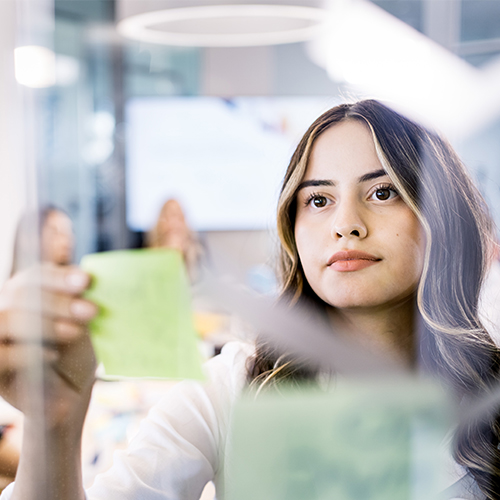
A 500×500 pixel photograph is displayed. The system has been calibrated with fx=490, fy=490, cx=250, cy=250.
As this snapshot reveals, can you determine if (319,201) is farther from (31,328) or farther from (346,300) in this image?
(31,328)

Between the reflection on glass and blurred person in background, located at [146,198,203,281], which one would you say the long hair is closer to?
the reflection on glass

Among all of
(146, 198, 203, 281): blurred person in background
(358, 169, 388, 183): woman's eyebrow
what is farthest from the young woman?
(146, 198, 203, 281): blurred person in background

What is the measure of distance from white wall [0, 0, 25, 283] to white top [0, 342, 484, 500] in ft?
0.96

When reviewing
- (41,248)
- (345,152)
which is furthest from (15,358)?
(345,152)

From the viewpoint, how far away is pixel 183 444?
0.62 metres

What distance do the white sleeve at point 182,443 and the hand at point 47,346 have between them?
0.09m

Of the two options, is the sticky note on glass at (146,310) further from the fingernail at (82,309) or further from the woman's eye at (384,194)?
the woman's eye at (384,194)

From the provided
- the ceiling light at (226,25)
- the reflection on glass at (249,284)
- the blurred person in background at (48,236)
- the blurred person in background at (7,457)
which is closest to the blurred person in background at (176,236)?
the reflection on glass at (249,284)

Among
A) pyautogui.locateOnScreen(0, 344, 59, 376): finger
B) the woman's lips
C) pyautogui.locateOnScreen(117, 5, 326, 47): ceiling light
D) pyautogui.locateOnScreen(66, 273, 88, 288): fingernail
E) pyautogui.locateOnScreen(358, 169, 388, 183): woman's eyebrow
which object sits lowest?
pyautogui.locateOnScreen(0, 344, 59, 376): finger

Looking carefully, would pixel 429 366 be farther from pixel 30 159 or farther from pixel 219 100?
pixel 30 159

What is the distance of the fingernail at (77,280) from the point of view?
0.63 m

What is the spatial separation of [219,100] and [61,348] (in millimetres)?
382

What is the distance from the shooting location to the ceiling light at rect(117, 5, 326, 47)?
0.61 meters

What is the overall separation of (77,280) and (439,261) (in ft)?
1.53
